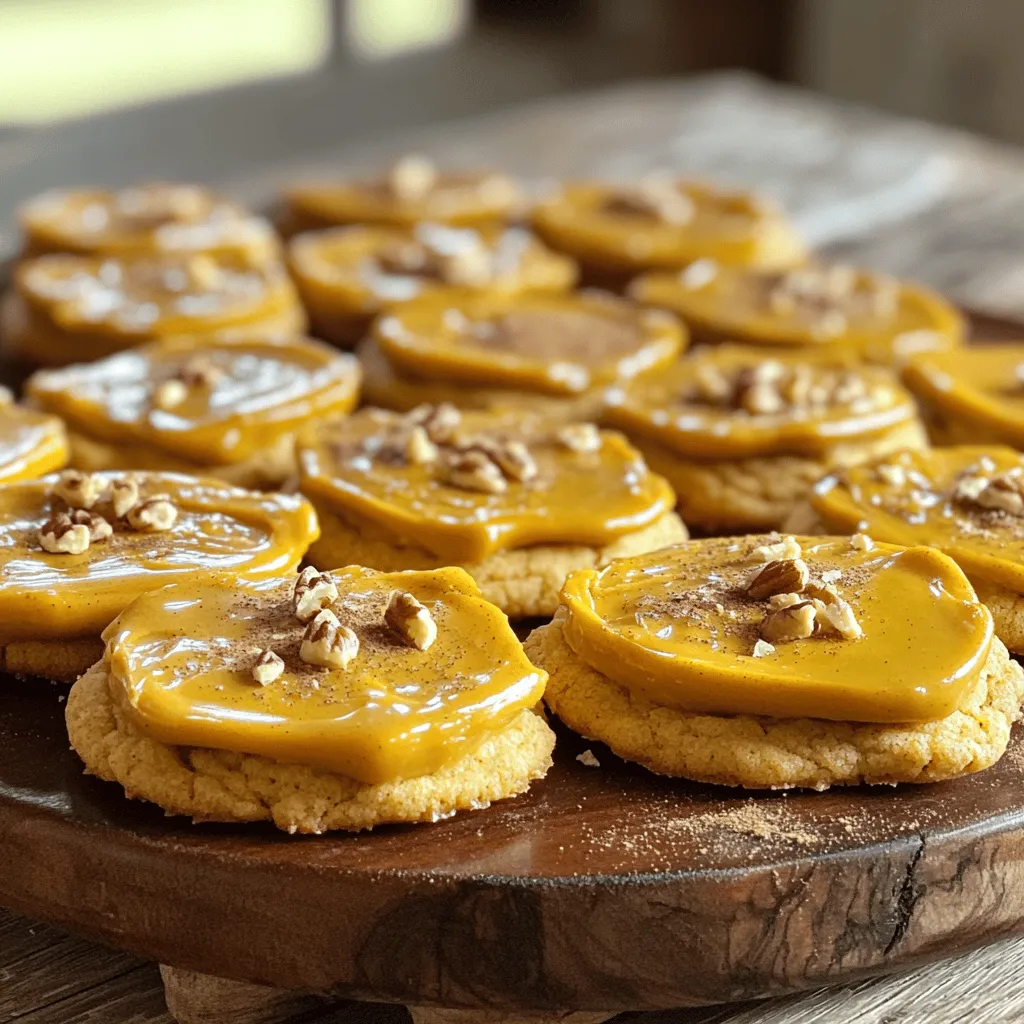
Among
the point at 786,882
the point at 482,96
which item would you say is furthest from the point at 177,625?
the point at 482,96

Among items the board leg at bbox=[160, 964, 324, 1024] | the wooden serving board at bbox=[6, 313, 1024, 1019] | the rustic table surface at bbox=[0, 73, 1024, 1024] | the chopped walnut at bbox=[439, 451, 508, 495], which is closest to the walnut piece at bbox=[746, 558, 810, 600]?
the wooden serving board at bbox=[6, 313, 1024, 1019]

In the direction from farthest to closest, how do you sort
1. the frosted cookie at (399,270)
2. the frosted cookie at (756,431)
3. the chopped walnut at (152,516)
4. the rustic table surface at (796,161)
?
1. the rustic table surface at (796,161)
2. the frosted cookie at (399,270)
3. the frosted cookie at (756,431)
4. the chopped walnut at (152,516)

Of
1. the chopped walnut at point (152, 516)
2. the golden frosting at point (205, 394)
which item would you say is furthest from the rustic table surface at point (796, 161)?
the chopped walnut at point (152, 516)

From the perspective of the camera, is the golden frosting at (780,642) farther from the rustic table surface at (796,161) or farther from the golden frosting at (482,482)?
the rustic table surface at (796,161)

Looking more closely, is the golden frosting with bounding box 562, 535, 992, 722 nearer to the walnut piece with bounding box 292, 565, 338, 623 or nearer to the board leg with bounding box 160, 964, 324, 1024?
the walnut piece with bounding box 292, 565, 338, 623

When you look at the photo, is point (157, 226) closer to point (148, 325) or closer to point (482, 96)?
point (148, 325)

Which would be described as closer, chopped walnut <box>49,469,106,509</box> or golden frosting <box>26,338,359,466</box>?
chopped walnut <box>49,469,106,509</box>
